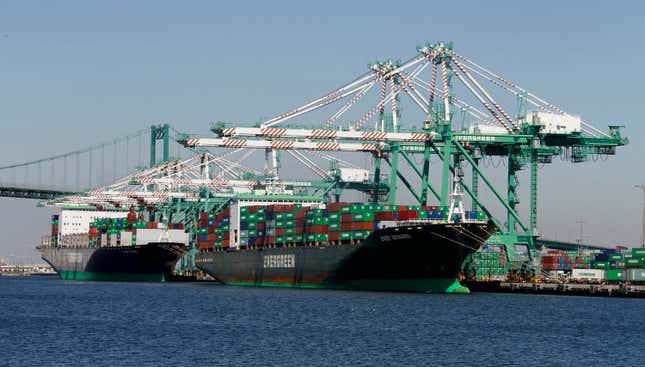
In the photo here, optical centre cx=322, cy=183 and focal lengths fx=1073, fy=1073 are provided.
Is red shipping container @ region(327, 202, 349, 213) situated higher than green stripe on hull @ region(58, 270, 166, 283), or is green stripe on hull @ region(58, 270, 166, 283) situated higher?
red shipping container @ region(327, 202, 349, 213)

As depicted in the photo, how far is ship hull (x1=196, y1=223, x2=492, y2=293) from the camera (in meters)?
73.9

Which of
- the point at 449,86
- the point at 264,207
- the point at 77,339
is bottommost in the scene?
the point at 77,339

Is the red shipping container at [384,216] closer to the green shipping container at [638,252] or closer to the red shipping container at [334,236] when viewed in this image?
the red shipping container at [334,236]

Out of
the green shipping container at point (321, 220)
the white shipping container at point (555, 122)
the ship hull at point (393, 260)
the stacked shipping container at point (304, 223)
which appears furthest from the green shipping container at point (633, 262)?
the green shipping container at point (321, 220)

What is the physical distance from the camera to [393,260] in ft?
251

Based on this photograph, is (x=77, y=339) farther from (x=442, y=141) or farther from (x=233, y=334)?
(x=442, y=141)

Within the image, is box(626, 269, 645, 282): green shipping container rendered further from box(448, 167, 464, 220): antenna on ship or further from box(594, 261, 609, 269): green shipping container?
box(448, 167, 464, 220): antenna on ship

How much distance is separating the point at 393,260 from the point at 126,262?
4998cm

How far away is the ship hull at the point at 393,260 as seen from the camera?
7388 centimetres

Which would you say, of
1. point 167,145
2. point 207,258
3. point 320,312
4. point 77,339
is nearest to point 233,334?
point 77,339

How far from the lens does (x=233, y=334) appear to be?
49188mm

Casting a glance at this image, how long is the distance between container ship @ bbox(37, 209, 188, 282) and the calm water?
38.7 metres

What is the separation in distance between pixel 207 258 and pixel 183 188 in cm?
2064

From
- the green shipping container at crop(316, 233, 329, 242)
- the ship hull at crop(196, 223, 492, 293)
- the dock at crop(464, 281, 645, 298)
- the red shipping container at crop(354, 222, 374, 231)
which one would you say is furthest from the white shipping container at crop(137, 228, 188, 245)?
the dock at crop(464, 281, 645, 298)
